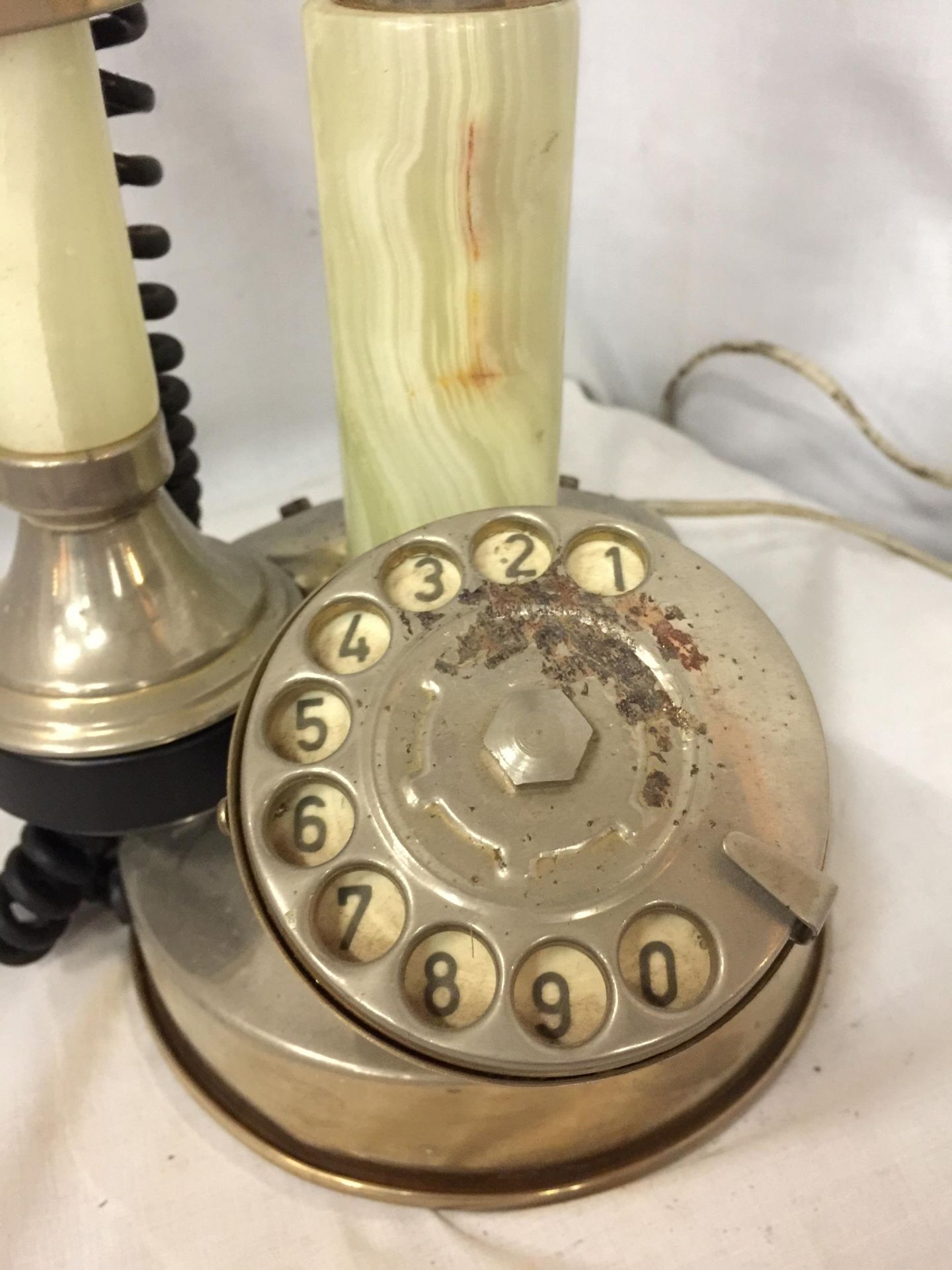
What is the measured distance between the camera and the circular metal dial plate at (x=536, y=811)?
19.0 inches

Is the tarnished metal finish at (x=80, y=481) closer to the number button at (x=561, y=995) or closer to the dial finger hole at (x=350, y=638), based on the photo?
the dial finger hole at (x=350, y=638)

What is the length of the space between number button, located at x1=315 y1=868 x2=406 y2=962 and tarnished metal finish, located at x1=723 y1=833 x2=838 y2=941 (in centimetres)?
16

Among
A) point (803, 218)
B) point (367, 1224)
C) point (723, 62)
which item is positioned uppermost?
point (723, 62)

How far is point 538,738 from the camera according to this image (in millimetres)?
511

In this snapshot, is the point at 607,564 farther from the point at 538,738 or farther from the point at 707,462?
the point at 707,462

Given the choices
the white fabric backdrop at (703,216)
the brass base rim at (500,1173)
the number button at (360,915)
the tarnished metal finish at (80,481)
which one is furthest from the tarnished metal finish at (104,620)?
the white fabric backdrop at (703,216)

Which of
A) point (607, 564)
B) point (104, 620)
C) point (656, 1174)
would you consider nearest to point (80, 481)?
point (104, 620)

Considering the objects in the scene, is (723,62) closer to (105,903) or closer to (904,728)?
(904,728)

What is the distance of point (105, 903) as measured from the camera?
73cm

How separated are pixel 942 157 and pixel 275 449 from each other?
70 cm

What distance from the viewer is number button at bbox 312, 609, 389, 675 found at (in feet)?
1.92

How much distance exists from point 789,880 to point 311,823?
0.24 m

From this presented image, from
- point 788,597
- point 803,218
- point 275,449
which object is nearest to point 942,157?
point 803,218

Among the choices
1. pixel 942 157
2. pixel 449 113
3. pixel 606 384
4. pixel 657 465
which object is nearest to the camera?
pixel 449 113
